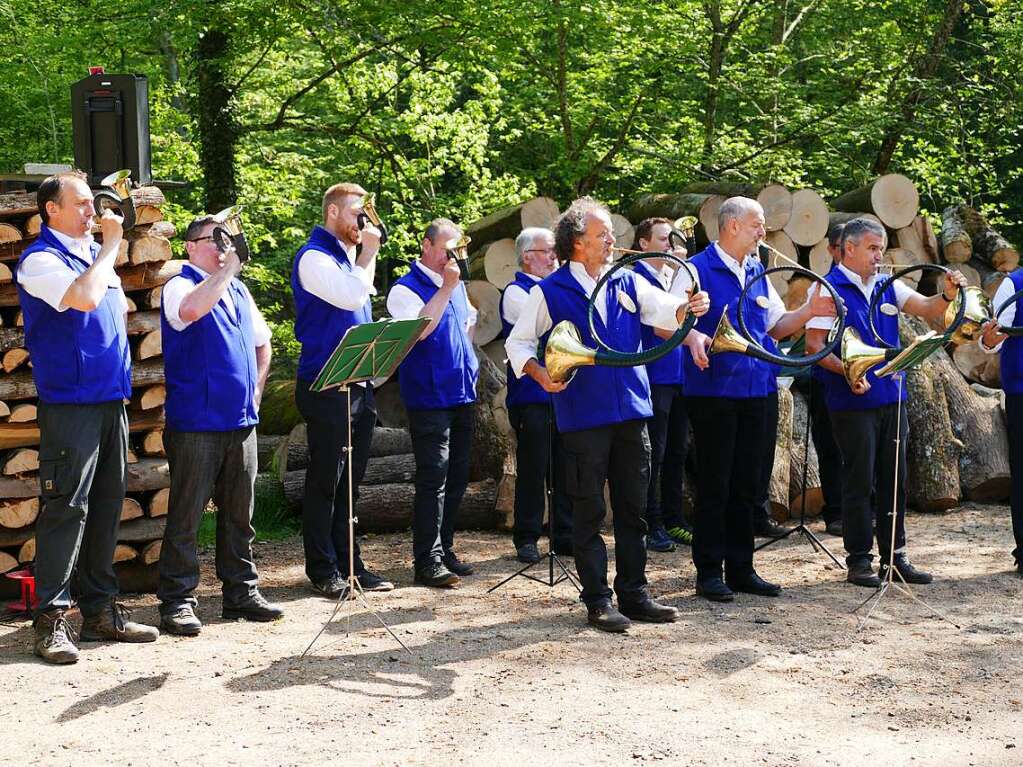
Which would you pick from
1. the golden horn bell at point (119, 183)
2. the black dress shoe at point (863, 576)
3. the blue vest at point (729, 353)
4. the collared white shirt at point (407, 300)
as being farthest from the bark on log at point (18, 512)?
the black dress shoe at point (863, 576)

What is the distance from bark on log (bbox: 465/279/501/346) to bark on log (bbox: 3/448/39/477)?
152 inches

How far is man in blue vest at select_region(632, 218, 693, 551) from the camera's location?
25.3ft

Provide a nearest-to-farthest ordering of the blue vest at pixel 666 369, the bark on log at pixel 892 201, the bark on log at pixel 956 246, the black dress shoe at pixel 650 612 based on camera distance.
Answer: the black dress shoe at pixel 650 612, the blue vest at pixel 666 369, the bark on log at pixel 892 201, the bark on log at pixel 956 246

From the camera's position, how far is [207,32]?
11594 millimetres

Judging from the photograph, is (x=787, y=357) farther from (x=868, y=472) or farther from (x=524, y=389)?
(x=524, y=389)

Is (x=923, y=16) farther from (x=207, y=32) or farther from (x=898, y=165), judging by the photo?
(x=207, y=32)

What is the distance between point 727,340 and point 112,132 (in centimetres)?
380

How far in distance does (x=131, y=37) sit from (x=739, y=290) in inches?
266

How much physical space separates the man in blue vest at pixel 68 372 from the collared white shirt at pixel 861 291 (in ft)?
10.9

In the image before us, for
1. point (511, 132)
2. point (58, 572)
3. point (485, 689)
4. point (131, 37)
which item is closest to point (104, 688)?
point (58, 572)

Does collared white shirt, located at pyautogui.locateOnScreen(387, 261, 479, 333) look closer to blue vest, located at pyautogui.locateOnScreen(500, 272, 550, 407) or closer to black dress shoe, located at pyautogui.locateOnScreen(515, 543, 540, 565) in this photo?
blue vest, located at pyautogui.locateOnScreen(500, 272, 550, 407)

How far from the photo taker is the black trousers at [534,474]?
738 centimetres

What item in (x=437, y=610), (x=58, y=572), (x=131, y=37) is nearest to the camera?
(x=58, y=572)

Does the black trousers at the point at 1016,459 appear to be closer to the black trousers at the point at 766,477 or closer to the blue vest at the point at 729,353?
the black trousers at the point at 766,477
